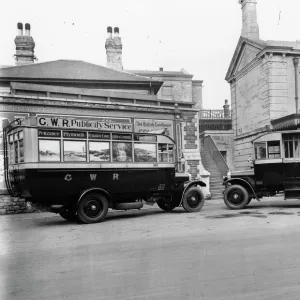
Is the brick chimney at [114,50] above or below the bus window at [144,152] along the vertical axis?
above

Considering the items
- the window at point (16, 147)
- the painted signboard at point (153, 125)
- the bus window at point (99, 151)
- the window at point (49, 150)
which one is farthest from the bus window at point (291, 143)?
the window at point (16, 147)

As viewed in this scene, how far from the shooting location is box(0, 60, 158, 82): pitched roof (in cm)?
1752

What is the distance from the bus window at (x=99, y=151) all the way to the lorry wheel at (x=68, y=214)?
1701 millimetres

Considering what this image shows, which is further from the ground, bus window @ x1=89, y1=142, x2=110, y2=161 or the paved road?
bus window @ x1=89, y1=142, x2=110, y2=161

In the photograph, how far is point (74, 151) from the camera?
10.3m

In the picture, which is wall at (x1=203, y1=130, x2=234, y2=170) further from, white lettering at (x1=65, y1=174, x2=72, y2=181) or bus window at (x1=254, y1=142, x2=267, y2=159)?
white lettering at (x1=65, y1=174, x2=72, y2=181)

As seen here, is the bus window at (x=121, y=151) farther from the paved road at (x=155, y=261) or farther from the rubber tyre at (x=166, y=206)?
the rubber tyre at (x=166, y=206)

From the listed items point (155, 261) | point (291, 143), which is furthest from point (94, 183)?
point (291, 143)

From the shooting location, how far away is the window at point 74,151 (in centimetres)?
1015

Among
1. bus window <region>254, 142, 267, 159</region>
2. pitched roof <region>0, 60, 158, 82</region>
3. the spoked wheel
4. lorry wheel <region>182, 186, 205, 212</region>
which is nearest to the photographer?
lorry wheel <region>182, 186, 205, 212</region>

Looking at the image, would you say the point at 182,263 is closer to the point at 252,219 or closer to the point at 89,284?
the point at 89,284

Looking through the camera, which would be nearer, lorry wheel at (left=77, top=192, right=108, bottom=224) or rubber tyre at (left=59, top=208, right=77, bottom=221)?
lorry wheel at (left=77, top=192, right=108, bottom=224)

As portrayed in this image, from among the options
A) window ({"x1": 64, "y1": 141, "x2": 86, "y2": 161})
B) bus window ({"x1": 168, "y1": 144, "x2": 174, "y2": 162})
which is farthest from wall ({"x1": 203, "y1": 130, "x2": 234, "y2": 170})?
window ({"x1": 64, "y1": 141, "x2": 86, "y2": 161})

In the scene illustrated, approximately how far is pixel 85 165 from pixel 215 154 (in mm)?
12657
